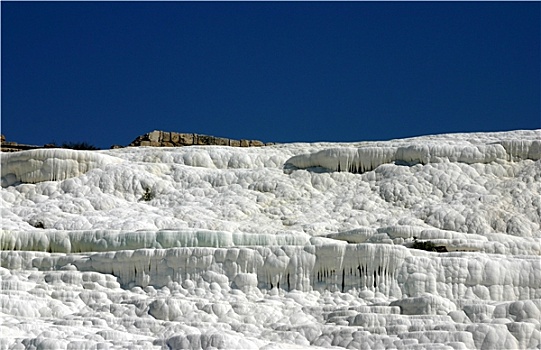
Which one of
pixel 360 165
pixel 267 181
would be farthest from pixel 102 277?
pixel 360 165

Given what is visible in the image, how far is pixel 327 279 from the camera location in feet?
55.2

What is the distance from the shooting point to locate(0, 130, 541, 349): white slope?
13.7 meters

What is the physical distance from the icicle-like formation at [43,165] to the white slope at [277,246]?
3cm

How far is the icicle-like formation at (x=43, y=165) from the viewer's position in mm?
23672

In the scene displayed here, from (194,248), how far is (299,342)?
159 inches

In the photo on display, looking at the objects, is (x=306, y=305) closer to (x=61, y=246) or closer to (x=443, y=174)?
(x=61, y=246)

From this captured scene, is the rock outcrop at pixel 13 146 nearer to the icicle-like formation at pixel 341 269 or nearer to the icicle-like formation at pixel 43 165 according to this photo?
the icicle-like formation at pixel 43 165

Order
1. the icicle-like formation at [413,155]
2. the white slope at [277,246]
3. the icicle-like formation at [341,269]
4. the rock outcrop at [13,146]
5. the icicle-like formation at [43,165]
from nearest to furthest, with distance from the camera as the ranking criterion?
the white slope at [277,246]
the icicle-like formation at [341,269]
the icicle-like formation at [413,155]
the icicle-like formation at [43,165]
the rock outcrop at [13,146]

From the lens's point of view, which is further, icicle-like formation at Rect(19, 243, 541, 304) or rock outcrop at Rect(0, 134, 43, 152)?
rock outcrop at Rect(0, 134, 43, 152)

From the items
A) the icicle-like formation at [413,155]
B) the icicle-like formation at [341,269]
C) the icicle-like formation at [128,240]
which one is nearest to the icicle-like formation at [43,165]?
the icicle-like formation at [128,240]

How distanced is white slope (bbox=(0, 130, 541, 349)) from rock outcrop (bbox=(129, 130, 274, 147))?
8410mm

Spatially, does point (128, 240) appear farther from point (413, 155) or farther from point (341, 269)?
point (413, 155)

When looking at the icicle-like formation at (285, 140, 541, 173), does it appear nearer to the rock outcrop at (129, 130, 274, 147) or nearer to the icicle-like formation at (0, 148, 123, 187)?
the icicle-like formation at (0, 148, 123, 187)

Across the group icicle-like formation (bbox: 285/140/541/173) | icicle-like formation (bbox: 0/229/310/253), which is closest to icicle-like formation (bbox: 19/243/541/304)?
icicle-like formation (bbox: 0/229/310/253)
